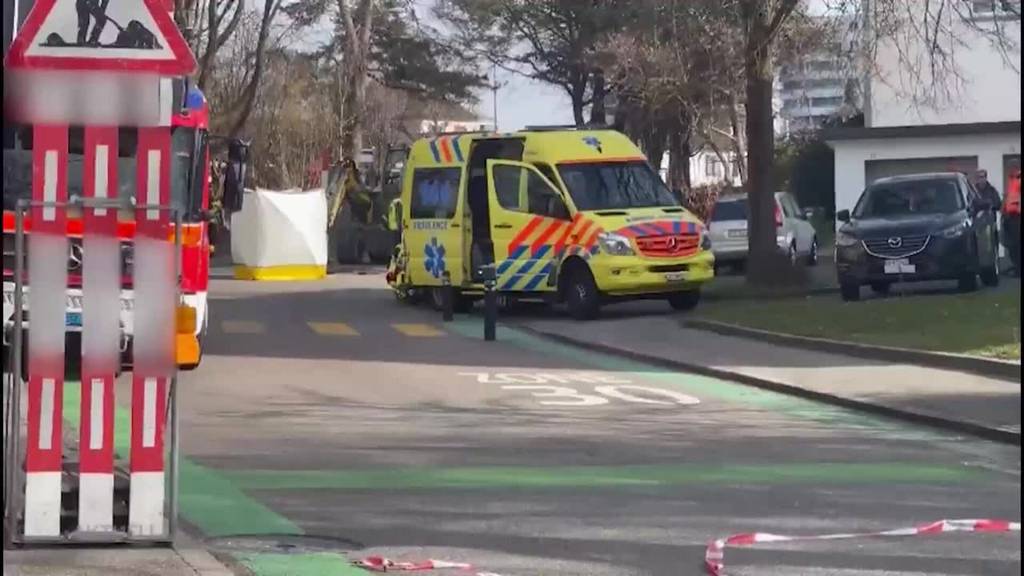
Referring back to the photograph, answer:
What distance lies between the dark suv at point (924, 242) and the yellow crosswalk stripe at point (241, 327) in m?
8.47

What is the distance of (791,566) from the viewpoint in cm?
847

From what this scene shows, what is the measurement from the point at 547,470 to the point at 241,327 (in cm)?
1360

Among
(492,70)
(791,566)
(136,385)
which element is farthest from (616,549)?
(492,70)

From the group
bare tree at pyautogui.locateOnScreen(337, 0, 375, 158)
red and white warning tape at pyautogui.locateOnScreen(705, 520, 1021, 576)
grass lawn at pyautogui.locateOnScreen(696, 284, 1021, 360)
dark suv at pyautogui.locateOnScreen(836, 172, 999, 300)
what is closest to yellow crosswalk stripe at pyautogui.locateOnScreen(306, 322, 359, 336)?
grass lawn at pyautogui.locateOnScreen(696, 284, 1021, 360)

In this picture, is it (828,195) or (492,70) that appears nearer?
(828,195)

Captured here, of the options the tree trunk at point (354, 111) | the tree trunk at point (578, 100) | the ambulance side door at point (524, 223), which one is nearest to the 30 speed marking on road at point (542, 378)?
the ambulance side door at point (524, 223)

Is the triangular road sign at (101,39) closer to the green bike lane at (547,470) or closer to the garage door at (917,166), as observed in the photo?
the green bike lane at (547,470)

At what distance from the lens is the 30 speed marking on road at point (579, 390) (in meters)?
15.9

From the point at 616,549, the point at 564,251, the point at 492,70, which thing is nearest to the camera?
the point at 616,549

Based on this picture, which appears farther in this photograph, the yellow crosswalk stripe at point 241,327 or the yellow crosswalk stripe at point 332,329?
the yellow crosswalk stripe at point 241,327

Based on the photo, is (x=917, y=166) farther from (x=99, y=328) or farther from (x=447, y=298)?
(x=99, y=328)

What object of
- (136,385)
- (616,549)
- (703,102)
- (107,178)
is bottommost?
(616,549)

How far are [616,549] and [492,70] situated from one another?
5215cm

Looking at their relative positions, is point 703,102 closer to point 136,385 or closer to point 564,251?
point 564,251
